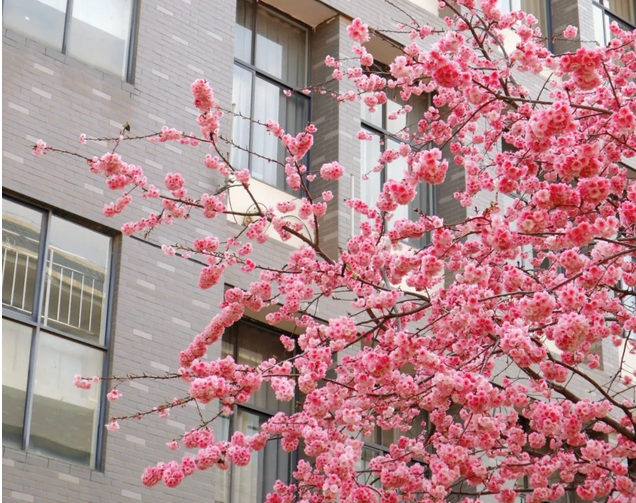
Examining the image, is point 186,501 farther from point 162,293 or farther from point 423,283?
point 423,283

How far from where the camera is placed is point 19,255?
12102 mm

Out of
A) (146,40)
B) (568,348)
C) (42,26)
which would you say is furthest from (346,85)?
(568,348)

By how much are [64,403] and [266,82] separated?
6384mm

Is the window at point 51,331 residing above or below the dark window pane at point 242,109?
below

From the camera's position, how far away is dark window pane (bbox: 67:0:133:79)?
13.8 meters

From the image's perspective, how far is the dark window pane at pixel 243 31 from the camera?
16281mm

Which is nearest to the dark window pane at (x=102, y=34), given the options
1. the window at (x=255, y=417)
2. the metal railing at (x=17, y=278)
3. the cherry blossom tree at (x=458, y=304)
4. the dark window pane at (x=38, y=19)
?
the dark window pane at (x=38, y=19)

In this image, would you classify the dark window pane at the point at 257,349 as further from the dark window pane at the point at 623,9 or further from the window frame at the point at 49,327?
the dark window pane at the point at 623,9

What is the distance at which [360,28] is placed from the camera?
10.3 meters

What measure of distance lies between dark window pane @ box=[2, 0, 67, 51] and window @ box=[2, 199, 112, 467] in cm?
222

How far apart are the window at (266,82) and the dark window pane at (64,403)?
432cm

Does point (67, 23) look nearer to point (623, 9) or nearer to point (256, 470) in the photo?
point (256, 470)

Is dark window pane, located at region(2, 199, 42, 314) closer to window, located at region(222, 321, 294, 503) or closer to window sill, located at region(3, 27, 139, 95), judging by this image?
window sill, located at region(3, 27, 139, 95)

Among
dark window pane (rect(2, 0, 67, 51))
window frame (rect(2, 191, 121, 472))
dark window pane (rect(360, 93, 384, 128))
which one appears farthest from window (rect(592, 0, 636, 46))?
window frame (rect(2, 191, 121, 472))
